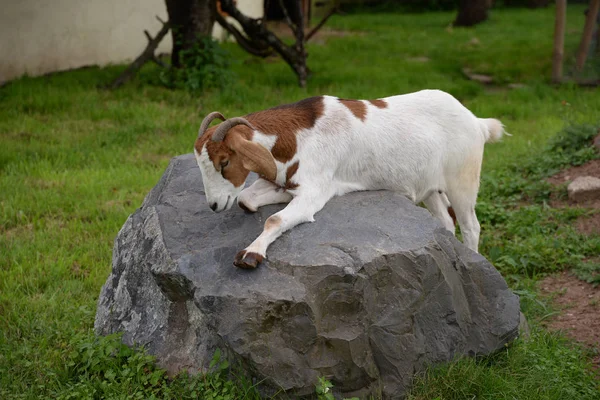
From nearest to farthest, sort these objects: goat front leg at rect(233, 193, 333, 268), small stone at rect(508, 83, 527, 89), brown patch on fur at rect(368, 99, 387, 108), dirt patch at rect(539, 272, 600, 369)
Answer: goat front leg at rect(233, 193, 333, 268)
brown patch on fur at rect(368, 99, 387, 108)
dirt patch at rect(539, 272, 600, 369)
small stone at rect(508, 83, 527, 89)

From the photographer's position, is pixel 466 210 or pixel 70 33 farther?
pixel 70 33

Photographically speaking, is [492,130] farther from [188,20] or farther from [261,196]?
[188,20]

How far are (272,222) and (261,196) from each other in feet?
1.35

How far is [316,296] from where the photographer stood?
4.00 meters

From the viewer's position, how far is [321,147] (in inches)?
178

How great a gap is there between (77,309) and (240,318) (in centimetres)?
190

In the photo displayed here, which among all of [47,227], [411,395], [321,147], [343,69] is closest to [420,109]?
[321,147]

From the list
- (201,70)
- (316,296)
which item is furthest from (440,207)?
(201,70)

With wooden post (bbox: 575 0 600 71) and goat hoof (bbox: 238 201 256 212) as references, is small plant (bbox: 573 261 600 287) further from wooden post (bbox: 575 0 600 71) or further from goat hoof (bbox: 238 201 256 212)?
wooden post (bbox: 575 0 600 71)

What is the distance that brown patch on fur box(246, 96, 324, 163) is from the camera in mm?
4387

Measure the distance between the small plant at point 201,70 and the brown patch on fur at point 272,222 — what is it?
6.72 meters

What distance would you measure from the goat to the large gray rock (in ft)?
0.37

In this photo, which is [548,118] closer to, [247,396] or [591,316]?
[591,316]

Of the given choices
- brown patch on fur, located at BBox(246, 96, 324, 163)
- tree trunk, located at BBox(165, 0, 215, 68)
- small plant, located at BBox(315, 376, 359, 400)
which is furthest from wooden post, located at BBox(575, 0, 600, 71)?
small plant, located at BBox(315, 376, 359, 400)
